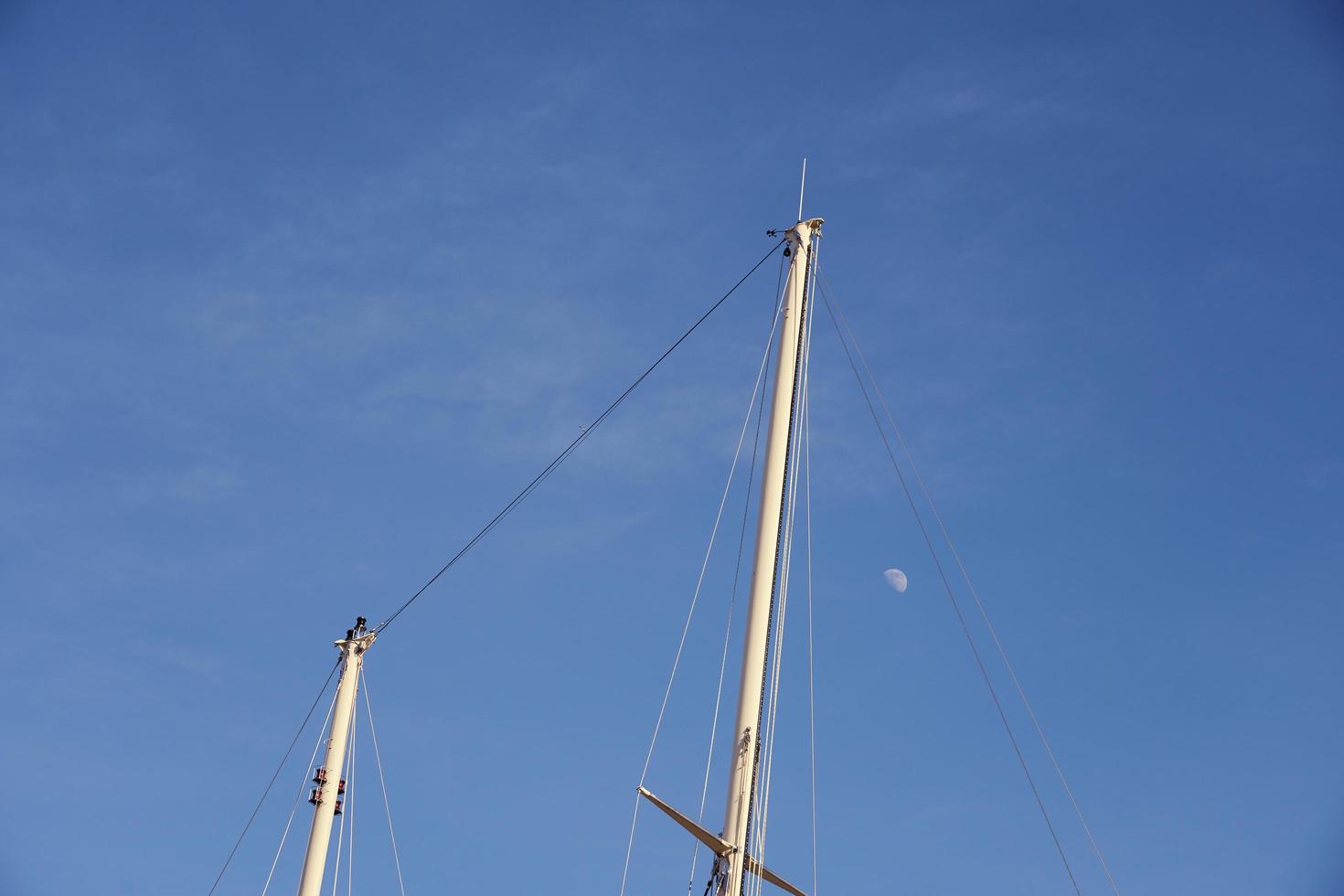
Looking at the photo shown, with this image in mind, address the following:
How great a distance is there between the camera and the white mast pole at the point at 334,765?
135 ft

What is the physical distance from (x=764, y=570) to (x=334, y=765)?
50.1 feet

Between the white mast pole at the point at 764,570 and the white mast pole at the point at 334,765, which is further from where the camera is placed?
the white mast pole at the point at 334,765

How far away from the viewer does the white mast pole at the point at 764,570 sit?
30084 millimetres

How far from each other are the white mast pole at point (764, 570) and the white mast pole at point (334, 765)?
14563 millimetres

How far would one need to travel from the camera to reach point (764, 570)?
33.1 m

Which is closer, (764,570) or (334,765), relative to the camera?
(764,570)

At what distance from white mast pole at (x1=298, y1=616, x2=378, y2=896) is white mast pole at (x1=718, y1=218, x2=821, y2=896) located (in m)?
14.6

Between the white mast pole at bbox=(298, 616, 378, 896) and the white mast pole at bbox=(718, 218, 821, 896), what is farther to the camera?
the white mast pole at bbox=(298, 616, 378, 896)

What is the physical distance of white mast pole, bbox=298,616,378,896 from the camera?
Result: 135ft

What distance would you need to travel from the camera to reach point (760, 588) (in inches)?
1293

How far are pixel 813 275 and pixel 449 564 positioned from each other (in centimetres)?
1226

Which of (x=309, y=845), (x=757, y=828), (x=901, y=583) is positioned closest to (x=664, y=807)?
(x=757, y=828)

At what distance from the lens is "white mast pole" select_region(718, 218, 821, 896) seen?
30.1 metres

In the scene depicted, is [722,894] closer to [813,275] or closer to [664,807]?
[664,807]
